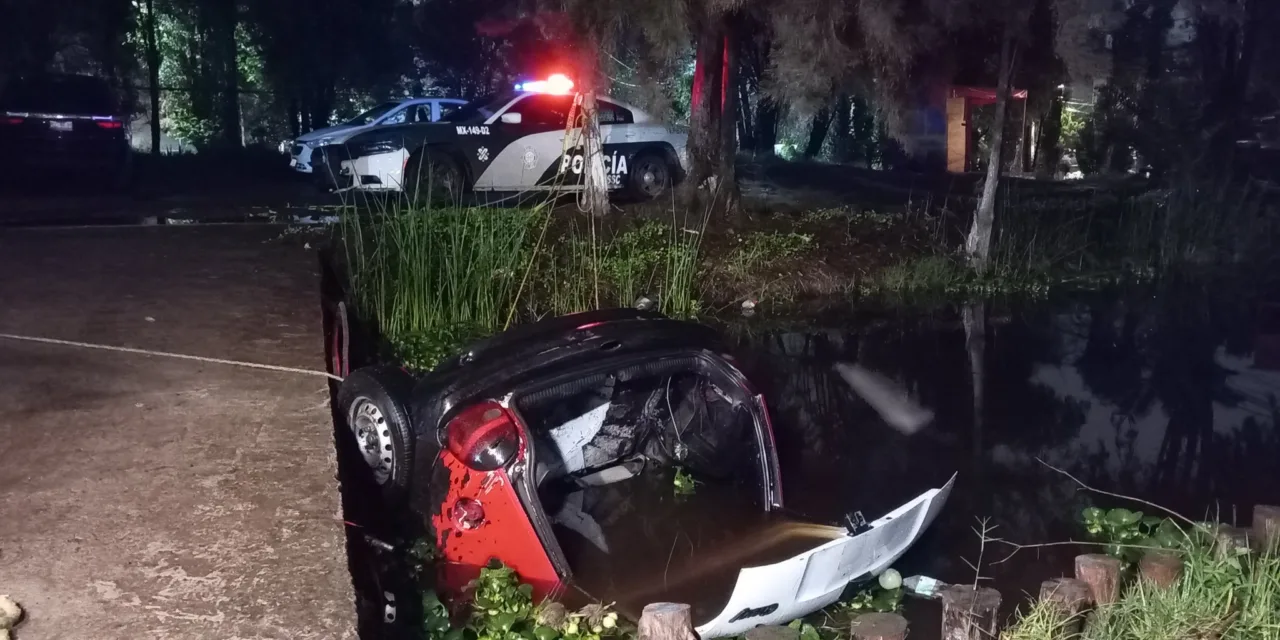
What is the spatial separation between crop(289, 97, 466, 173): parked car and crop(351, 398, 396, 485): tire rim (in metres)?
8.54

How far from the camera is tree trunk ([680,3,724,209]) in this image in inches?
422

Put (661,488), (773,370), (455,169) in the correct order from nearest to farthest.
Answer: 1. (661,488)
2. (773,370)
3. (455,169)

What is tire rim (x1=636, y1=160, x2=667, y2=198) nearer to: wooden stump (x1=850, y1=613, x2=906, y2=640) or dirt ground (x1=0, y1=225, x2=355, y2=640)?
dirt ground (x1=0, y1=225, x2=355, y2=640)

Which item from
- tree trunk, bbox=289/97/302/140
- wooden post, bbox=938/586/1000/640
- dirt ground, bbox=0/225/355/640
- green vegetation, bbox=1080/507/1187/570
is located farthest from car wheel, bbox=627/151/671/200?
wooden post, bbox=938/586/1000/640

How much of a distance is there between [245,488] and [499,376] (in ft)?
3.90

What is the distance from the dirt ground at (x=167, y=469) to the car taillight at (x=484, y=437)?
0.51m

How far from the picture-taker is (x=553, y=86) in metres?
11.5

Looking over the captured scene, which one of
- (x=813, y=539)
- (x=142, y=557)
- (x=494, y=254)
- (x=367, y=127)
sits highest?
(x=367, y=127)

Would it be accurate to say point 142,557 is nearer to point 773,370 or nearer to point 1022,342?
point 773,370

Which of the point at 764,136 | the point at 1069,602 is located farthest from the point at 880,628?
the point at 764,136

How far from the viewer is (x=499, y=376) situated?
4270 mm

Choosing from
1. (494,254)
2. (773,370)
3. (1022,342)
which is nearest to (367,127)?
(494,254)

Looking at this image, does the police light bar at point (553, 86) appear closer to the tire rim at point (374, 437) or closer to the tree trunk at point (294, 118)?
the tire rim at point (374, 437)

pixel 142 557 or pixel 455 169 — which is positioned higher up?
pixel 455 169
